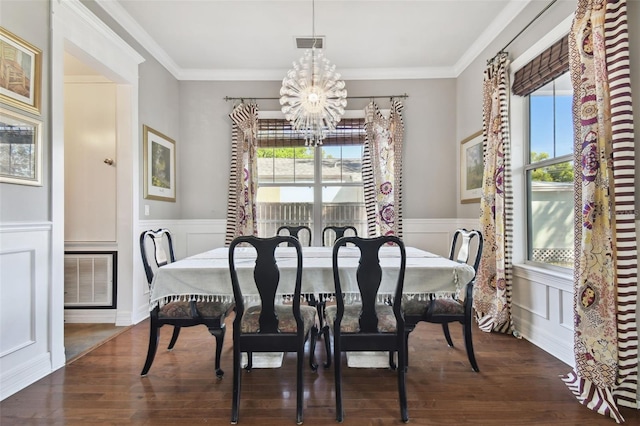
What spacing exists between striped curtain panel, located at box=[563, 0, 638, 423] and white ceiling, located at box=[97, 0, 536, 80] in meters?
1.20

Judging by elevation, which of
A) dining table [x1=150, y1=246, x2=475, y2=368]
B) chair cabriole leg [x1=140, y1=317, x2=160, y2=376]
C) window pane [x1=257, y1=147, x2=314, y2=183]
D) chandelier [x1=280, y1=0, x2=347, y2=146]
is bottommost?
chair cabriole leg [x1=140, y1=317, x2=160, y2=376]

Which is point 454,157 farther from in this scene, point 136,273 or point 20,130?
point 20,130

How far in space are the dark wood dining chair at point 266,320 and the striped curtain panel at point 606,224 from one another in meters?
1.58

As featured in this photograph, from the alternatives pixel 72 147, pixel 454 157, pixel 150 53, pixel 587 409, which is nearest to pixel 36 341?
pixel 72 147

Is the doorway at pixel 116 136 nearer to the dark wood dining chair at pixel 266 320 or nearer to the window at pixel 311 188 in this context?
the dark wood dining chair at pixel 266 320

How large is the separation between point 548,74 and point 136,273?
391 cm

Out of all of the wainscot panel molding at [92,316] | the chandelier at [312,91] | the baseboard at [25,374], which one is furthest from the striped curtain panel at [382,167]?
the baseboard at [25,374]

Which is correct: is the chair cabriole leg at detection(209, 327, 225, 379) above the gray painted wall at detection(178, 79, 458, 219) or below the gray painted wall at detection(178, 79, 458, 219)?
below

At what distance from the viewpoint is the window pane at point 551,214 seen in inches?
93.1

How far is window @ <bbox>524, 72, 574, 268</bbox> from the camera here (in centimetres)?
237

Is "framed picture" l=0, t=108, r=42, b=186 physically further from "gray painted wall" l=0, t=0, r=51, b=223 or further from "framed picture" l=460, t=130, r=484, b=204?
"framed picture" l=460, t=130, r=484, b=204

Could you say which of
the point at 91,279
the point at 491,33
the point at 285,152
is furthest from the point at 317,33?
the point at 91,279

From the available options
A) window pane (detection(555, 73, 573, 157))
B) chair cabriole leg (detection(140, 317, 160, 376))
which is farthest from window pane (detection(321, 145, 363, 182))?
chair cabriole leg (detection(140, 317, 160, 376))

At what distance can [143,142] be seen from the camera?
3.23 metres
